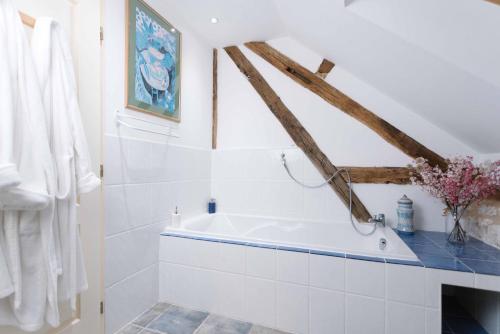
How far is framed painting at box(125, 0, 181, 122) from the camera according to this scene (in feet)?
5.61

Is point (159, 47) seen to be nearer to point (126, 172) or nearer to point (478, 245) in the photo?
point (126, 172)

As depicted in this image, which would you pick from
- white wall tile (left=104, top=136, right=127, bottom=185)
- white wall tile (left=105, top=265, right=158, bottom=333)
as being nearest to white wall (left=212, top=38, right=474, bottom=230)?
white wall tile (left=105, top=265, right=158, bottom=333)

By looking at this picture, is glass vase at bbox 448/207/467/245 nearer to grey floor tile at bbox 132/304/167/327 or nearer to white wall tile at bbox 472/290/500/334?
white wall tile at bbox 472/290/500/334

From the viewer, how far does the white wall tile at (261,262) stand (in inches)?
64.2

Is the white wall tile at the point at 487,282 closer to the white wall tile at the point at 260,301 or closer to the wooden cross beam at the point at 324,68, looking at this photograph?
the white wall tile at the point at 260,301

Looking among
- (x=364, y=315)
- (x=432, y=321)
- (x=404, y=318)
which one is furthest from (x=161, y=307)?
(x=432, y=321)

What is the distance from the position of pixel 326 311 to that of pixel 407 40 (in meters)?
1.61

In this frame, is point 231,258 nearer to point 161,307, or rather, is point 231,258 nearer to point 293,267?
point 293,267

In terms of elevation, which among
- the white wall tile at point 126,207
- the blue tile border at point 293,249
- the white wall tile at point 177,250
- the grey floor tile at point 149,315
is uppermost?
the white wall tile at point 126,207

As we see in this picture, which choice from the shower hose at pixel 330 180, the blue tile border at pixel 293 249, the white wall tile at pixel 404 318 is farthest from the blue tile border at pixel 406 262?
the shower hose at pixel 330 180

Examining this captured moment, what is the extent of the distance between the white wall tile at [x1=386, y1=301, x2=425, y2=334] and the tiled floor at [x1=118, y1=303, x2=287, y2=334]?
684 mm

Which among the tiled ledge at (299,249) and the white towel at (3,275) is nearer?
the white towel at (3,275)

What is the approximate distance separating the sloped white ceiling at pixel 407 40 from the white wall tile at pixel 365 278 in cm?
110

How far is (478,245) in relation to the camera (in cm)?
167
